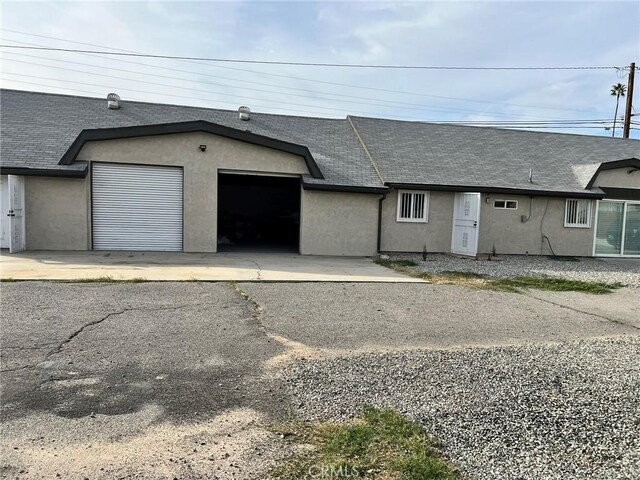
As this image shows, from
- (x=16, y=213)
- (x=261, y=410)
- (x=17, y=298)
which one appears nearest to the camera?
(x=261, y=410)

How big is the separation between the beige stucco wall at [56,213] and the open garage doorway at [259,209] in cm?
817

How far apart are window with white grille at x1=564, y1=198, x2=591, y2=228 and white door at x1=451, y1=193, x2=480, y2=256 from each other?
4.53m

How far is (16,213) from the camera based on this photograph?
41.3 ft

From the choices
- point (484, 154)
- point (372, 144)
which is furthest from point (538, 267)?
point (372, 144)

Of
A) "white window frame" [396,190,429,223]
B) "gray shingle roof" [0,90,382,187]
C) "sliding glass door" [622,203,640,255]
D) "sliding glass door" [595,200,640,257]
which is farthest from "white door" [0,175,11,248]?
"sliding glass door" [622,203,640,255]

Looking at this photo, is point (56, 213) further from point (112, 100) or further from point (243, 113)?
point (243, 113)

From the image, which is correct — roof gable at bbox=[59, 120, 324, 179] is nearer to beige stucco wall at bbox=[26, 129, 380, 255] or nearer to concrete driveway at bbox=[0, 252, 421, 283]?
beige stucco wall at bbox=[26, 129, 380, 255]

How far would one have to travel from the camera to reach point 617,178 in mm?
17969

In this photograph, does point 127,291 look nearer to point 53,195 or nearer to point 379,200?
point 53,195

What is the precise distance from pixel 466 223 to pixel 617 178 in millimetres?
7182

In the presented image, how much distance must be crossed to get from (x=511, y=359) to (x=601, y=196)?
49.5ft

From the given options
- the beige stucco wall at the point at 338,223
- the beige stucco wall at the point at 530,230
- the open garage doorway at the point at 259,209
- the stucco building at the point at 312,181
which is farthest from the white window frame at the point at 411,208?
the open garage doorway at the point at 259,209

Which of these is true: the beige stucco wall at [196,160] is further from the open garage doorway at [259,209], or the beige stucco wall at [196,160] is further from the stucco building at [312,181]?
the open garage doorway at [259,209]

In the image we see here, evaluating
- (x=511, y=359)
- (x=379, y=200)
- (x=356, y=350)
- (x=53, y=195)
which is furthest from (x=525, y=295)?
(x=53, y=195)
